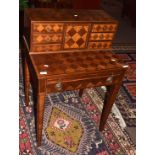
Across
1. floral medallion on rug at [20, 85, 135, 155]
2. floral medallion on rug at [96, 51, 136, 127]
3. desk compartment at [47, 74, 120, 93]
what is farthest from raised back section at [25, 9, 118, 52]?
floral medallion on rug at [96, 51, 136, 127]

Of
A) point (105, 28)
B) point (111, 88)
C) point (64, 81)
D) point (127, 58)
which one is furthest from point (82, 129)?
point (127, 58)

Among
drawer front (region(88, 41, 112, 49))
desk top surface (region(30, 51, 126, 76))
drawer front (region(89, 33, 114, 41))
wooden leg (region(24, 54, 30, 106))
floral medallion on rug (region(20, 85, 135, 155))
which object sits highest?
drawer front (region(89, 33, 114, 41))

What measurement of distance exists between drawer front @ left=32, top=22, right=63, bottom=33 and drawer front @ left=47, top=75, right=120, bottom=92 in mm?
478

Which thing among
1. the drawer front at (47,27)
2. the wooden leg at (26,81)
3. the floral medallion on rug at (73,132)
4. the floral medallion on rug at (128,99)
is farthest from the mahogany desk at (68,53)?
the floral medallion on rug at (128,99)

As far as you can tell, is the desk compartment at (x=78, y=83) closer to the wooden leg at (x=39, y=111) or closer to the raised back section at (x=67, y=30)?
the wooden leg at (x=39, y=111)

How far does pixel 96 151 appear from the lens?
7.83ft

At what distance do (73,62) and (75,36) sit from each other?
0.89 feet

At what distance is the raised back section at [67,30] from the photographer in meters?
1.96

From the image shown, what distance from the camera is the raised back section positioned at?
196 centimetres

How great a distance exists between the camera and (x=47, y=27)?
77.0 inches

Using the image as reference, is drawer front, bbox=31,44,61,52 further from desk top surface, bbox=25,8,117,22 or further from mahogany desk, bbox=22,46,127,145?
desk top surface, bbox=25,8,117,22

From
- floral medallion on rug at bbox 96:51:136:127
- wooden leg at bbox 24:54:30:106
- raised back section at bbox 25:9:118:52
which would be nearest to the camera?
raised back section at bbox 25:9:118:52

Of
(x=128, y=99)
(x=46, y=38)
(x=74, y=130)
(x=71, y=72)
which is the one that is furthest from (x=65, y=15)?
(x=128, y=99)

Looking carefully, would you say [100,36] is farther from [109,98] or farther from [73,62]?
[109,98]
